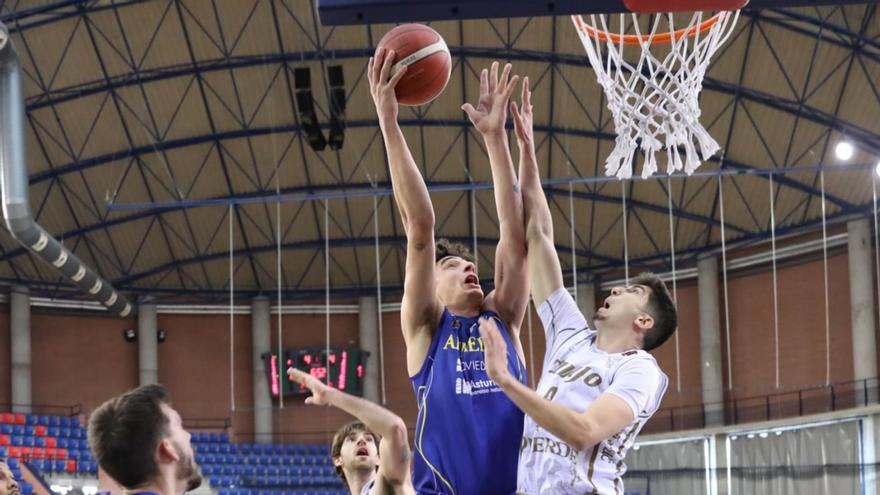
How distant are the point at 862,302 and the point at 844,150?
3605mm

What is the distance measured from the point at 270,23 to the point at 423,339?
20544mm

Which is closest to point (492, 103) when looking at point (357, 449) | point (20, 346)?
point (357, 449)

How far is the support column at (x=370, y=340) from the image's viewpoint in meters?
33.9

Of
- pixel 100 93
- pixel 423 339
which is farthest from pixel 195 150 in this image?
pixel 423 339

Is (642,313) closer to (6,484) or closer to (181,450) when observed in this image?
(181,450)

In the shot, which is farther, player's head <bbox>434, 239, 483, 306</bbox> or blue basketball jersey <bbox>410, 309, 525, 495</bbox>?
player's head <bbox>434, 239, 483, 306</bbox>

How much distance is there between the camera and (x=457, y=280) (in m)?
5.71

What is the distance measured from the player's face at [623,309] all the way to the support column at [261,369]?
91.8 ft

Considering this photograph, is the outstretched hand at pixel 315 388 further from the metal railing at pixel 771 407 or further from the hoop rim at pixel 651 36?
the metal railing at pixel 771 407

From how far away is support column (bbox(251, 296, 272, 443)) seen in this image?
110 feet

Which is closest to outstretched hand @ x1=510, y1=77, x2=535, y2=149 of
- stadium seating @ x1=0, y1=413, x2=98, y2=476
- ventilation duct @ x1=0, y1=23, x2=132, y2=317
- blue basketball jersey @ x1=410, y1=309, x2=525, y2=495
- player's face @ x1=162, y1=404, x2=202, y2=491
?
blue basketball jersey @ x1=410, y1=309, x2=525, y2=495

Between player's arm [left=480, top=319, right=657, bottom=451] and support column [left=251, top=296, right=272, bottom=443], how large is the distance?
93.8 ft

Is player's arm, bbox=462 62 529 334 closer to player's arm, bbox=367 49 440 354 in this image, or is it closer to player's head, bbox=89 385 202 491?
player's arm, bbox=367 49 440 354

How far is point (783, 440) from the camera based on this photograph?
88.8ft
